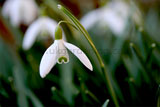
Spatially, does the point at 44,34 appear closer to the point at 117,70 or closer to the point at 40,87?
the point at 40,87

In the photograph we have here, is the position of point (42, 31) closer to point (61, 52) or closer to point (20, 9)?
point (20, 9)

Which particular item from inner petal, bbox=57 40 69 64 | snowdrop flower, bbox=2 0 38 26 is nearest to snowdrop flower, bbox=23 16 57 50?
snowdrop flower, bbox=2 0 38 26

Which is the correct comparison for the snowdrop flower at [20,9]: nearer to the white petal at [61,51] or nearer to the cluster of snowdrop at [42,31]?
the cluster of snowdrop at [42,31]

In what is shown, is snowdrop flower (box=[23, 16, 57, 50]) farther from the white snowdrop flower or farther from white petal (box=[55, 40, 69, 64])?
white petal (box=[55, 40, 69, 64])

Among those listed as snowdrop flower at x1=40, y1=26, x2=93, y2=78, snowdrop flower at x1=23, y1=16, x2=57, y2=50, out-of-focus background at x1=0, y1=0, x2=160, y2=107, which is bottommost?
out-of-focus background at x1=0, y1=0, x2=160, y2=107

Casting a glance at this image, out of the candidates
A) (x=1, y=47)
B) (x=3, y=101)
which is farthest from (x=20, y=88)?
(x=1, y=47)

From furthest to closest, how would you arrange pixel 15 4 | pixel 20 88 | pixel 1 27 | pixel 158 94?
pixel 1 27, pixel 15 4, pixel 20 88, pixel 158 94

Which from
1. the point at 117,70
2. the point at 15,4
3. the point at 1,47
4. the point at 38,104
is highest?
the point at 15,4
